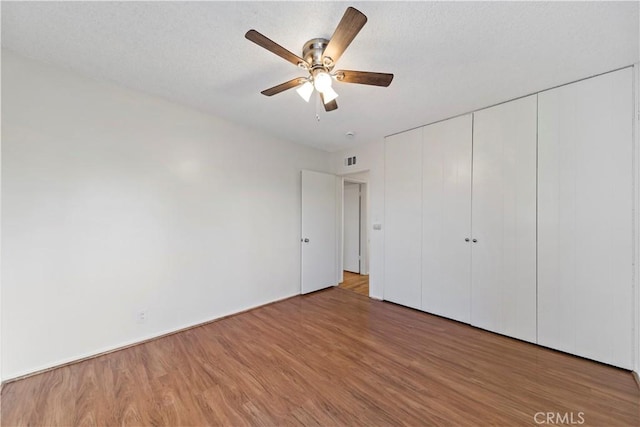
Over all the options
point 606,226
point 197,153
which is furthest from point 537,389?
point 197,153

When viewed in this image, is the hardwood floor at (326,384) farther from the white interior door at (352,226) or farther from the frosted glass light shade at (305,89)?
the white interior door at (352,226)

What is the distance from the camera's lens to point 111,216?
2275 mm

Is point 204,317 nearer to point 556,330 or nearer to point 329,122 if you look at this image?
point 329,122

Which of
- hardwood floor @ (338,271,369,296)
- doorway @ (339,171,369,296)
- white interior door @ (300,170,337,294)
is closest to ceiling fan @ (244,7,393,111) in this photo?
white interior door @ (300,170,337,294)

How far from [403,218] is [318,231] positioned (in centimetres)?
145

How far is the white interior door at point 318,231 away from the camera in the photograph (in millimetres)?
3975

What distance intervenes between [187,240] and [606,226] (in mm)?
4098

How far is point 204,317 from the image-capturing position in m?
2.89

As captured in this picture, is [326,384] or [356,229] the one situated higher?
[356,229]

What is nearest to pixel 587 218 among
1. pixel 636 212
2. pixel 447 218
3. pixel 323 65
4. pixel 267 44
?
pixel 636 212

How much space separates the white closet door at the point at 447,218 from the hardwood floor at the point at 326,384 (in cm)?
48

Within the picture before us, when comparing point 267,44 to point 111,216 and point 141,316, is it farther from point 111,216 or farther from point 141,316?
point 141,316

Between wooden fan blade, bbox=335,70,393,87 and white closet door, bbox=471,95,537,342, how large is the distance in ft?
5.86

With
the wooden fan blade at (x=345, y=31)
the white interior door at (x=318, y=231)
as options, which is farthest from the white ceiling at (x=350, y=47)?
the white interior door at (x=318, y=231)
